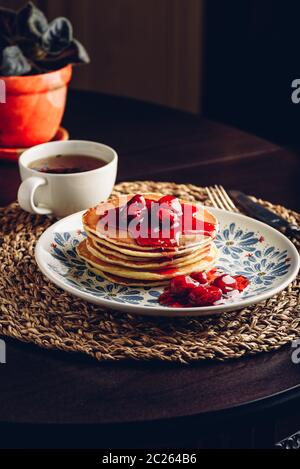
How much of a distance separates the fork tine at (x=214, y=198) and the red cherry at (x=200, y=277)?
0.97ft

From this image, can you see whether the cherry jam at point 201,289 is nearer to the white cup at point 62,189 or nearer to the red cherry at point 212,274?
the red cherry at point 212,274

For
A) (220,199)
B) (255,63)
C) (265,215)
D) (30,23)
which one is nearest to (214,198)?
(220,199)

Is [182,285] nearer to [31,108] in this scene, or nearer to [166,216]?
[166,216]

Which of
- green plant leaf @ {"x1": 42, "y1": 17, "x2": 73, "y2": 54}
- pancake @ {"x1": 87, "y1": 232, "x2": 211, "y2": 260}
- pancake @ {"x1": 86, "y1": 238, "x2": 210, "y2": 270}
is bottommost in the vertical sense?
pancake @ {"x1": 86, "y1": 238, "x2": 210, "y2": 270}

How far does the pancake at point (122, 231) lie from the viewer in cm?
106

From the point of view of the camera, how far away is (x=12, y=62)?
4.82 ft

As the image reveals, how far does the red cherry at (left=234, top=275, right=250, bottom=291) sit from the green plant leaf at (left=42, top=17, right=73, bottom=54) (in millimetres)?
671

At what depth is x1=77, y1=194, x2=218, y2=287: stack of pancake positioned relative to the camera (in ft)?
3.48

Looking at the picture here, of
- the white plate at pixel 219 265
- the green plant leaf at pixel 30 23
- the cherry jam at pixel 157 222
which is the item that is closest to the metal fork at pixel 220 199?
the white plate at pixel 219 265

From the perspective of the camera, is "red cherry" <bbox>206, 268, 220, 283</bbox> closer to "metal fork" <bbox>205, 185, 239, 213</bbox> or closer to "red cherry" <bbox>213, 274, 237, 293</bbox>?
"red cherry" <bbox>213, 274, 237, 293</bbox>

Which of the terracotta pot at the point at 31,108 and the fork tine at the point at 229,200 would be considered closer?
the fork tine at the point at 229,200

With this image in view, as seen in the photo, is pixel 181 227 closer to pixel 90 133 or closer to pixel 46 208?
pixel 46 208

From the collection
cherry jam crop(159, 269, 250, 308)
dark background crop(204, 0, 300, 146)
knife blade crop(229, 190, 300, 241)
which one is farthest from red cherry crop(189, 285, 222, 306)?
dark background crop(204, 0, 300, 146)
